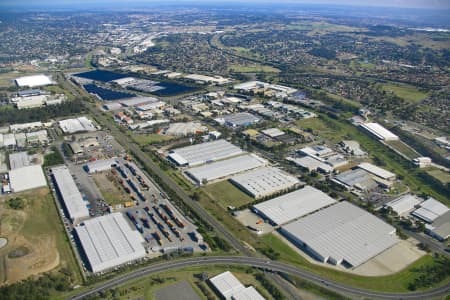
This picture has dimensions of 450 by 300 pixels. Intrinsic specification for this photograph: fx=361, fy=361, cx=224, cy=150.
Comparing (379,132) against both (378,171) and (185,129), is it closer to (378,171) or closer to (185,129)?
(378,171)

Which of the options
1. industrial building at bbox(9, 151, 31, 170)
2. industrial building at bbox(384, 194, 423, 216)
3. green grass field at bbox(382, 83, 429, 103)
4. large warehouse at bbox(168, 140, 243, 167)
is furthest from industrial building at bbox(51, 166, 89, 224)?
green grass field at bbox(382, 83, 429, 103)

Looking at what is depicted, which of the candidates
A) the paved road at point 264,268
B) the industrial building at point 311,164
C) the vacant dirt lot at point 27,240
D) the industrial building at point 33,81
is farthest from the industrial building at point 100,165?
the industrial building at point 33,81

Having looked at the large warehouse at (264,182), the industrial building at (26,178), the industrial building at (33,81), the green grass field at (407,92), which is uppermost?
the industrial building at (33,81)

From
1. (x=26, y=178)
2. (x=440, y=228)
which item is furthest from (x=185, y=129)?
(x=440, y=228)

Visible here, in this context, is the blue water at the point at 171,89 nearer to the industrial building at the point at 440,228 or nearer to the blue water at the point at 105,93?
the blue water at the point at 105,93

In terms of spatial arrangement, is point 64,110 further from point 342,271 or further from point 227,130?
point 342,271

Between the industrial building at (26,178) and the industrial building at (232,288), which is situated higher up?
the industrial building at (26,178)

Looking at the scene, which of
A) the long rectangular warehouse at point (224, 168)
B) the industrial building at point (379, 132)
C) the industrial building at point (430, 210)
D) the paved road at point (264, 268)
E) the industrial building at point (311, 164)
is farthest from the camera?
the industrial building at point (379, 132)
